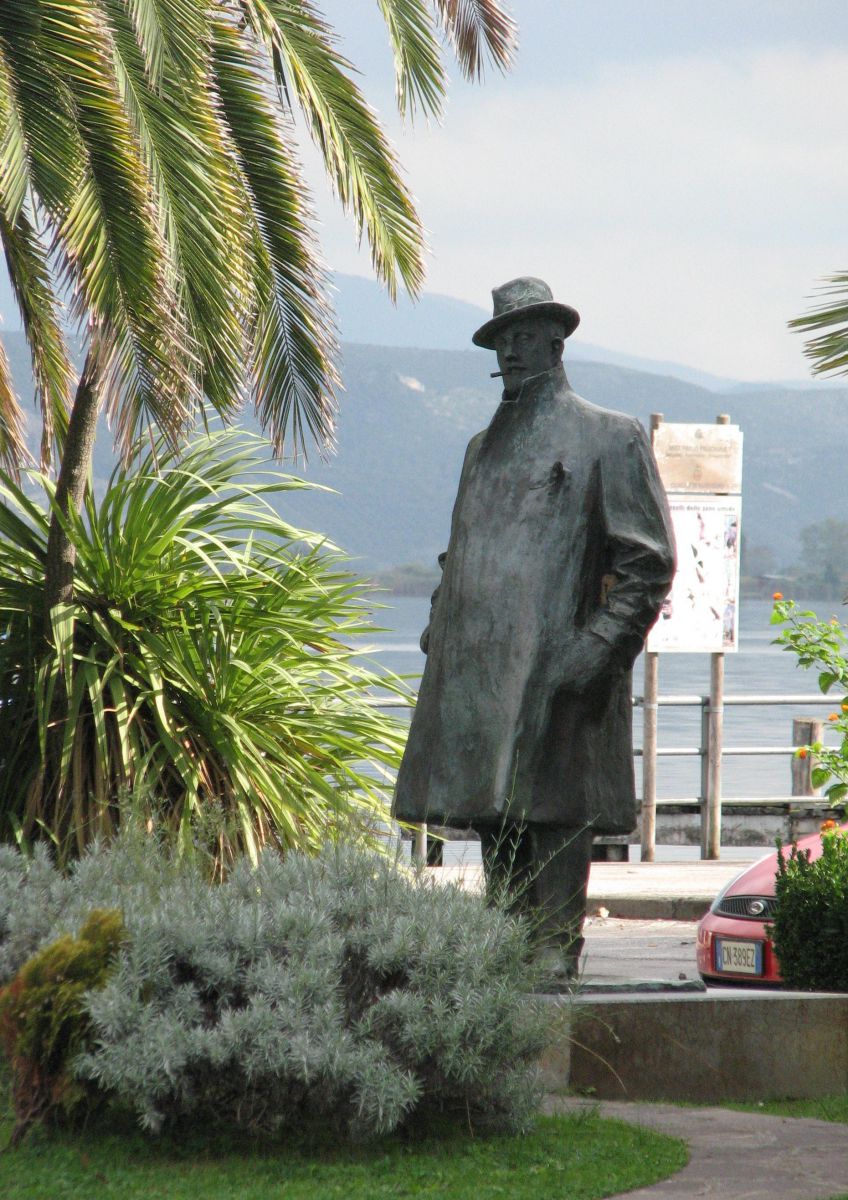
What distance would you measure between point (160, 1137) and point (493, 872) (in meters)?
1.38

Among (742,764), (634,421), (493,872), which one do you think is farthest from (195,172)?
(742,764)

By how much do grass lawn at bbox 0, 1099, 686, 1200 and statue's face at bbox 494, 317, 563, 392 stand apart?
2248 mm

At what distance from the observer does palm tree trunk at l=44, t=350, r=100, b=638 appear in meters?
8.77

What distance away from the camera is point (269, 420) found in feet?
36.9

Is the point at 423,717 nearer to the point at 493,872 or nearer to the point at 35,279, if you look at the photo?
the point at 493,872

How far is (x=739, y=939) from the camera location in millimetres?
8070

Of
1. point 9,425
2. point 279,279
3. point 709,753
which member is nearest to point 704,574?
point 709,753

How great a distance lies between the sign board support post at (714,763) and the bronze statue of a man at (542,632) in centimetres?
852

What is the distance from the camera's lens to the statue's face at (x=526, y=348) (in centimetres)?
550

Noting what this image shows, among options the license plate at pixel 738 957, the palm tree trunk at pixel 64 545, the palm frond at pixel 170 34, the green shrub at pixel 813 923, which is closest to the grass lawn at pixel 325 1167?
the green shrub at pixel 813 923

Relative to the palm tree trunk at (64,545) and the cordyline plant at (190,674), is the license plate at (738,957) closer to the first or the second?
the cordyline plant at (190,674)

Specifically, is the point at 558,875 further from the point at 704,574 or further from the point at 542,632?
the point at 704,574

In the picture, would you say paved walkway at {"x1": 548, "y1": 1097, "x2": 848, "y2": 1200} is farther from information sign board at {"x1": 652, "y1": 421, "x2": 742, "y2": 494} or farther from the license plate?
information sign board at {"x1": 652, "y1": 421, "x2": 742, "y2": 494}

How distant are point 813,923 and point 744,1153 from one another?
5.84ft
